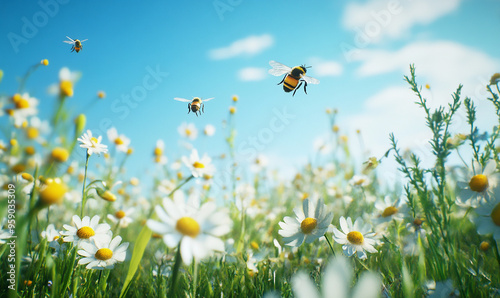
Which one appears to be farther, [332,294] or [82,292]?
[82,292]

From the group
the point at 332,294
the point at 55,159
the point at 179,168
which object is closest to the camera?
the point at 332,294

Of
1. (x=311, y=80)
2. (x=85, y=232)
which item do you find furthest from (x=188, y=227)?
(x=311, y=80)

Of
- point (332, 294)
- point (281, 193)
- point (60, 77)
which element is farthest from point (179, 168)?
point (332, 294)

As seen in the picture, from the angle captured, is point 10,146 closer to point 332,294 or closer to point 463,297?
point 332,294

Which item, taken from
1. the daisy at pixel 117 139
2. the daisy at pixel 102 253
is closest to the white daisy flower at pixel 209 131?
the daisy at pixel 117 139

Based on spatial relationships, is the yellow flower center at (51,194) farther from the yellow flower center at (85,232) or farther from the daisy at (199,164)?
the daisy at (199,164)

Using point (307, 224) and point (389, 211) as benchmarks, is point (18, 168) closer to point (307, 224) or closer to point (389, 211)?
point (307, 224)
